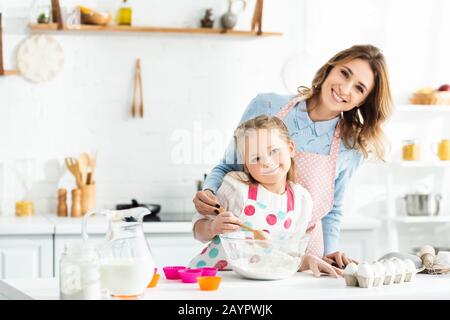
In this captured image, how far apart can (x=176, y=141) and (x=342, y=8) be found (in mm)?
1308

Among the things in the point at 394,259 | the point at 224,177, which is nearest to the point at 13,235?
the point at 224,177

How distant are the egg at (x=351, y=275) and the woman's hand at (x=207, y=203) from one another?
0.50 meters

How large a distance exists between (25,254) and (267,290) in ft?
7.42

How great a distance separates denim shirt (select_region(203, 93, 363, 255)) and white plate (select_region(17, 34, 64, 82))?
6.67 feet

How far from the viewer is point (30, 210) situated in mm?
4656

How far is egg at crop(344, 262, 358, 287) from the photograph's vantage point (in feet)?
7.68

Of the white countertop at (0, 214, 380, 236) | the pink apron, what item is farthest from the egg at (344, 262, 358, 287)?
the white countertop at (0, 214, 380, 236)

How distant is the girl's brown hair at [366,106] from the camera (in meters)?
2.92

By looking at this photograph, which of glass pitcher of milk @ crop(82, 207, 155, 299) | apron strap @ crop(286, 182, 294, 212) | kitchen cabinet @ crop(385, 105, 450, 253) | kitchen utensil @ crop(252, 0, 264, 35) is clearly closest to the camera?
glass pitcher of milk @ crop(82, 207, 155, 299)

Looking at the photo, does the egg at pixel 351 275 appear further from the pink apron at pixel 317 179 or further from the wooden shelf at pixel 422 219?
the wooden shelf at pixel 422 219

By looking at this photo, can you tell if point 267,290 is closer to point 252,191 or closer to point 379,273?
point 379,273

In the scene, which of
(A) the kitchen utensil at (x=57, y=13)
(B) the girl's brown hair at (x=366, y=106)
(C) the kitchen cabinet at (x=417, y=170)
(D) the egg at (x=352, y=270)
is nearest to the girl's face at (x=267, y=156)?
(B) the girl's brown hair at (x=366, y=106)

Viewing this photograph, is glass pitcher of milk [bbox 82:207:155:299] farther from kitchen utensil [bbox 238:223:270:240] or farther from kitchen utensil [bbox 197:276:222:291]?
kitchen utensil [bbox 238:223:270:240]
